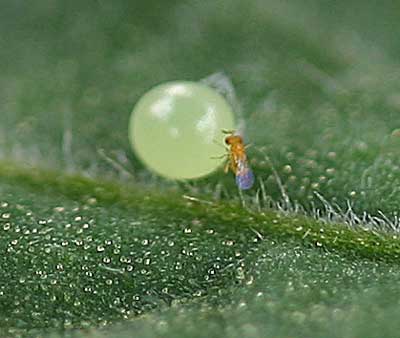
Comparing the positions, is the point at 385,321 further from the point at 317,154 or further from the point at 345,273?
the point at 317,154

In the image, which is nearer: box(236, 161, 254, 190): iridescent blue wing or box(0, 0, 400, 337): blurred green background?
box(0, 0, 400, 337): blurred green background

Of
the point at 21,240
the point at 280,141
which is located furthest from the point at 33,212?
the point at 280,141

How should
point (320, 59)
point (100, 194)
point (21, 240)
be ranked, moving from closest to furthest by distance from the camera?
point (21, 240) → point (100, 194) → point (320, 59)

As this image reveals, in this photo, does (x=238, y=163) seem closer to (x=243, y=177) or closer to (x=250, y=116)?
(x=243, y=177)

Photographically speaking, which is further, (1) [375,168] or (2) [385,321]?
(1) [375,168]

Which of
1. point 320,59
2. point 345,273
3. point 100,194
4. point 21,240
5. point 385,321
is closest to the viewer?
point 385,321

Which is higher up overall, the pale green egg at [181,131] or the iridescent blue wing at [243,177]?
the pale green egg at [181,131]
